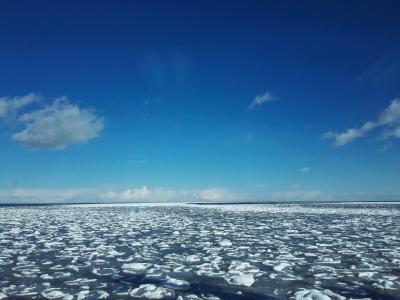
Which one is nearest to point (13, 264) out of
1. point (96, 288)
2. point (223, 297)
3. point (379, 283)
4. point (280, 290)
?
point (96, 288)

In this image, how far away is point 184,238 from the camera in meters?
12.7

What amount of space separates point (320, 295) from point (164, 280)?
8.82 ft

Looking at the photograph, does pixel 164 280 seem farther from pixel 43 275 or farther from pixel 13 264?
pixel 13 264

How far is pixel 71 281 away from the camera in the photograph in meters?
6.43

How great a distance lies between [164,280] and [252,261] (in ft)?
8.35

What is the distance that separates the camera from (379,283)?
620 centimetres

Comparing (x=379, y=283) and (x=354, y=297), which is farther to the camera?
(x=379, y=283)

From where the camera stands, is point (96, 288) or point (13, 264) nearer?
point (96, 288)

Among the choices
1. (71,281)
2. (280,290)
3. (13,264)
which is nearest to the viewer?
(280,290)

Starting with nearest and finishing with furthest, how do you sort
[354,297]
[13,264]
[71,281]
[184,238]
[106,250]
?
1. [354,297]
2. [71,281]
3. [13,264]
4. [106,250]
5. [184,238]

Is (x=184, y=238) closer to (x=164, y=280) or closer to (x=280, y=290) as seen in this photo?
(x=164, y=280)

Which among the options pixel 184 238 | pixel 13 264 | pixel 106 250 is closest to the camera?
pixel 13 264

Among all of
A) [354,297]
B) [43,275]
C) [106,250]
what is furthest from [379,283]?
[106,250]

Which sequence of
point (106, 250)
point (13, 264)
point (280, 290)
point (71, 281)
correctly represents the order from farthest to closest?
point (106, 250) < point (13, 264) < point (71, 281) < point (280, 290)
